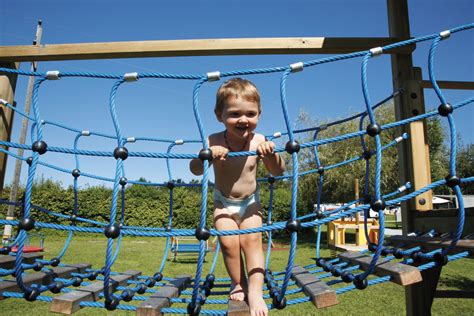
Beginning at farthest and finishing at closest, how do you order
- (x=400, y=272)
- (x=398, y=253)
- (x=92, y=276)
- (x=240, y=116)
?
(x=92, y=276) < (x=398, y=253) < (x=240, y=116) < (x=400, y=272)

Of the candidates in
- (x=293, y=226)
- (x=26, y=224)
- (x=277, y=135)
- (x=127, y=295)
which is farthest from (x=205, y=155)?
(x=277, y=135)

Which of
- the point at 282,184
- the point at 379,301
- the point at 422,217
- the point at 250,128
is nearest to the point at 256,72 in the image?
the point at 250,128

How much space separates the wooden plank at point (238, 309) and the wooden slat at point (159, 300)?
0.31 meters

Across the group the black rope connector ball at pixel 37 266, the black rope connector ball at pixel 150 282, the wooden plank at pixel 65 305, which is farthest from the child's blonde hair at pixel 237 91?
the black rope connector ball at pixel 37 266

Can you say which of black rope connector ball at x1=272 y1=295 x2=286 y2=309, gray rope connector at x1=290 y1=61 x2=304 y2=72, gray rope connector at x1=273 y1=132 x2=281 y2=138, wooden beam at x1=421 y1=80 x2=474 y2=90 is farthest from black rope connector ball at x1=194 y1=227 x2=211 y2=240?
wooden beam at x1=421 y1=80 x2=474 y2=90

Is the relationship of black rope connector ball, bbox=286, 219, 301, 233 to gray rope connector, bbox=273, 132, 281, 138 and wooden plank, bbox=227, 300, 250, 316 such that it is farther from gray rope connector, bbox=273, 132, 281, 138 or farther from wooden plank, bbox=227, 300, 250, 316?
gray rope connector, bbox=273, 132, 281, 138

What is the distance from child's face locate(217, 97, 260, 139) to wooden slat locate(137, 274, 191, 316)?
0.92m

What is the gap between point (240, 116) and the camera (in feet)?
6.54

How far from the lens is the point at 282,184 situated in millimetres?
23219

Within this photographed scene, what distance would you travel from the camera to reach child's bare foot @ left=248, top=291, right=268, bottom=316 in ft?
5.28

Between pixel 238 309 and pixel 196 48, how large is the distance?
171cm

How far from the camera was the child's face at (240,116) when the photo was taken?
1979mm

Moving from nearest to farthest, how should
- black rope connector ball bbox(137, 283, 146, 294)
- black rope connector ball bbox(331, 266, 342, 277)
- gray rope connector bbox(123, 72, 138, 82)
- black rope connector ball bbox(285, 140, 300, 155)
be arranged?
black rope connector ball bbox(285, 140, 300, 155)
gray rope connector bbox(123, 72, 138, 82)
black rope connector ball bbox(331, 266, 342, 277)
black rope connector ball bbox(137, 283, 146, 294)

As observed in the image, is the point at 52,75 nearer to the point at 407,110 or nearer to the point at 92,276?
the point at 92,276
